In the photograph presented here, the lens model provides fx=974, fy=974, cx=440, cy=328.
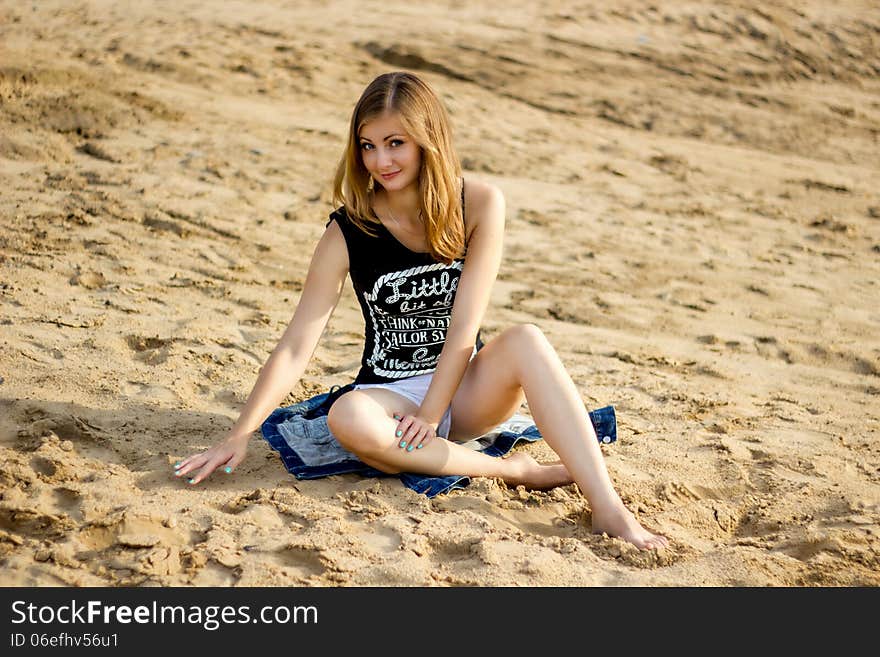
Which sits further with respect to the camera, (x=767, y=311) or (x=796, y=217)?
(x=796, y=217)

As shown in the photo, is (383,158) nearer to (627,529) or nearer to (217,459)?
(217,459)

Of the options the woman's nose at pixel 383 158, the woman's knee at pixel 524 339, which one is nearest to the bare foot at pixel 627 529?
the woman's knee at pixel 524 339

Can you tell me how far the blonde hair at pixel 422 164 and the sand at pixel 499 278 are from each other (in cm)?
82

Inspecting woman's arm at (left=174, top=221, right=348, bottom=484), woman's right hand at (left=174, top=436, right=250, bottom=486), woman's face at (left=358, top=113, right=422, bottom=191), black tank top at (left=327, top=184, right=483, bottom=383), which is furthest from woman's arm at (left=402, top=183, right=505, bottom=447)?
woman's right hand at (left=174, top=436, right=250, bottom=486)

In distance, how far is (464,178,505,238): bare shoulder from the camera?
10.2ft

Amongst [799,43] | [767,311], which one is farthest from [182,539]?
[799,43]

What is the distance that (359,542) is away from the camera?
8.98 feet

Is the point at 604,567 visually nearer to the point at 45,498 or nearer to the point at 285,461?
the point at 285,461

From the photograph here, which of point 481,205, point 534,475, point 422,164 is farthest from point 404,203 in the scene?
point 534,475

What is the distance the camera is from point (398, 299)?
3.16 m

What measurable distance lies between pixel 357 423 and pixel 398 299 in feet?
1.52
